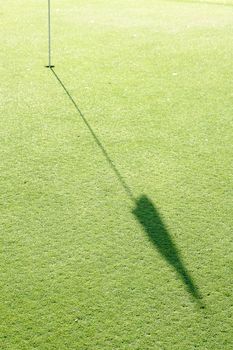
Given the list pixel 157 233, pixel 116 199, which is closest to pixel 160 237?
pixel 157 233

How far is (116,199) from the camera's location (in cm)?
433

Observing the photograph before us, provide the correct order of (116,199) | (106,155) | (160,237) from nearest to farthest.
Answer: (160,237)
(116,199)
(106,155)

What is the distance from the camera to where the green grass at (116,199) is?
10.4 feet

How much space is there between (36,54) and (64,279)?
220 inches

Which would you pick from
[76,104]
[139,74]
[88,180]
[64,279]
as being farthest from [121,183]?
[139,74]

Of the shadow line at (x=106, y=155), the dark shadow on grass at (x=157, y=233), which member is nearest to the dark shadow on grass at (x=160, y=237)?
the dark shadow on grass at (x=157, y=233)

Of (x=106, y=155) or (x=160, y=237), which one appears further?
(x=106, y=155)

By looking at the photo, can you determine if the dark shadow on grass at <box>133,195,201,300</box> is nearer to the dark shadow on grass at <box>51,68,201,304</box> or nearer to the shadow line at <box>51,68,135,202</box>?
the dark shadow on grass at <box>51,68,201,304</box>

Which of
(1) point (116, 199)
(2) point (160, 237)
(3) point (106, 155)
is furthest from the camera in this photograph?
(3) point (106, 155)

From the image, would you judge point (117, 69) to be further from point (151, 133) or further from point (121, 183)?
point (121, 183)

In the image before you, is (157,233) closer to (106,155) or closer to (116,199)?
(116,199)

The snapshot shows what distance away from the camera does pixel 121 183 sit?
4.56m

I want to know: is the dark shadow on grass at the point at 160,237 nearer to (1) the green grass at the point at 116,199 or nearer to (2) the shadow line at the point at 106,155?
(1) the green grass at the point at 116,199

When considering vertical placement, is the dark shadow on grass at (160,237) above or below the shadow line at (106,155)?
below
